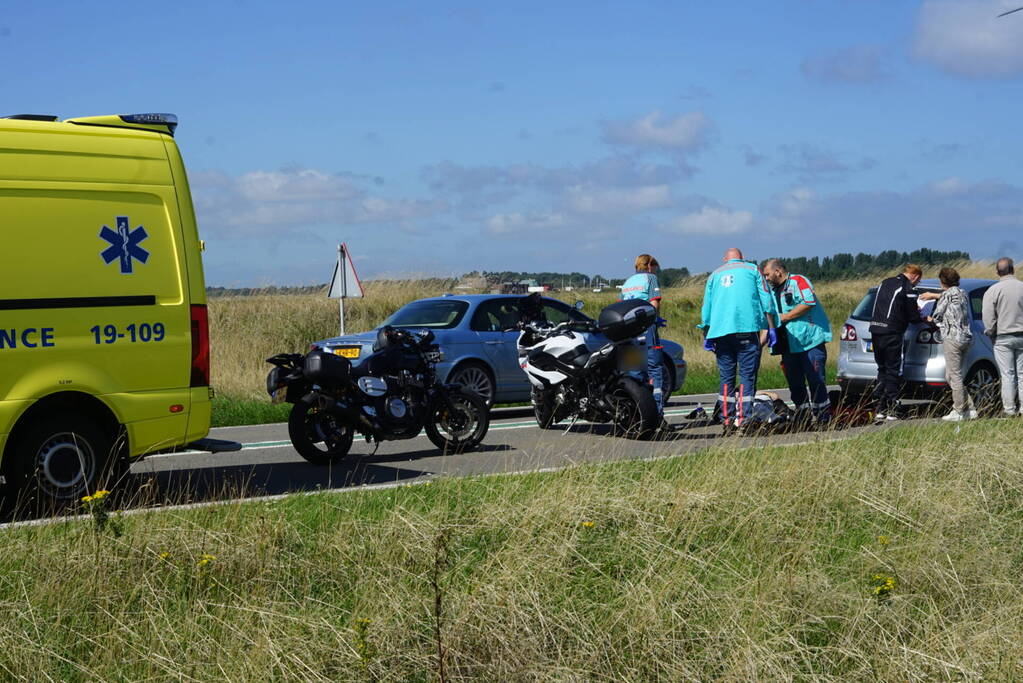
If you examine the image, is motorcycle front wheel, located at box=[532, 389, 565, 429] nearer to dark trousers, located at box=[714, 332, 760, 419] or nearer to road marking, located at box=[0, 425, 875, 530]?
dark trousers, located at box=[714, 332, 760, 419]

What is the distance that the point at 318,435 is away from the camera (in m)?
A: 10.6

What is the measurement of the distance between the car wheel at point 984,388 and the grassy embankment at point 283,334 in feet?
18.2

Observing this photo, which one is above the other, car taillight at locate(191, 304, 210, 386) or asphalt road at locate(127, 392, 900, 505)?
car taillight at locate(191, 304, 210, 386)

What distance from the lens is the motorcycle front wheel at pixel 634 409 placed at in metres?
11.9

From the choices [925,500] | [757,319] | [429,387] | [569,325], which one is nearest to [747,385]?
[757,319]

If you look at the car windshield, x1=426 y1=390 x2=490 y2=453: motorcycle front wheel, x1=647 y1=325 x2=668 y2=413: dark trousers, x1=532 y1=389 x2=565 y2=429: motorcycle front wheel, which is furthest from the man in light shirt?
the car windshield

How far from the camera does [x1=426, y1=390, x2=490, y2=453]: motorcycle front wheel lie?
452 inches

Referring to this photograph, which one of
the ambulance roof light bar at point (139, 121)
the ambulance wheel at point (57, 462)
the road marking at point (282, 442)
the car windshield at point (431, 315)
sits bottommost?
the road marking at point (282, 442)

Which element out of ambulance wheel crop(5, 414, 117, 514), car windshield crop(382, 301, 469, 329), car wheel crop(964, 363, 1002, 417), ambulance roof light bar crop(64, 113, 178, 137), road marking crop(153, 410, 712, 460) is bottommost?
road marking crop(153, 410, 712, 460)

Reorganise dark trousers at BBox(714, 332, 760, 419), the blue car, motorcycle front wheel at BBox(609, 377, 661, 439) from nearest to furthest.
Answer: motorcycle front wheel at BBox(609, 377, 661, 439) → dark trousers at BBox(714, 332, 760, 419) → the blue car

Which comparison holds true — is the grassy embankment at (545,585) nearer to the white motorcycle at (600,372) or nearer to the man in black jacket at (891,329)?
the white motorcycle at (600,372)

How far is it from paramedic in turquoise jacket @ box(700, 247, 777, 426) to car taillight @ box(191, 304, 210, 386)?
213 inches

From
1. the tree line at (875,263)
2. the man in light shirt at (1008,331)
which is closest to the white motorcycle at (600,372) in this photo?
the man in light shirt at (1008,331)

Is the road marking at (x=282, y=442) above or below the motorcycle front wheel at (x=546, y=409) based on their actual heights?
below
